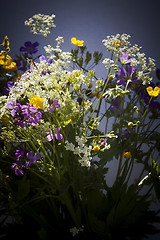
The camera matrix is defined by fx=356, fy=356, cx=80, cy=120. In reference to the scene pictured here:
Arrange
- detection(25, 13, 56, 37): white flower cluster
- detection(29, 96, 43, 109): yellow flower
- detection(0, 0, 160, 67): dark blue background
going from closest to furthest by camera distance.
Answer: detection(29, 96, 43, 109): yellow flower, detection(25, 13, 56, 37): white flower cluster, detection(0, 0, 160, 67): dark blue background

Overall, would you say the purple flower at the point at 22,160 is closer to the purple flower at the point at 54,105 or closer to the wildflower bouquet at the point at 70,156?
the wildflower bouquet at the point at 70,156

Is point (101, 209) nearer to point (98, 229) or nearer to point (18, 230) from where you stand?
point (98, 229)

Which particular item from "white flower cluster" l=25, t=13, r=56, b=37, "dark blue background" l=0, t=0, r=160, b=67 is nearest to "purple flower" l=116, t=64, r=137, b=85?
"white flower cluster" l=25, t=13, r=56, b=37

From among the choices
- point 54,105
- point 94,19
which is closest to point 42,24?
point 54,105

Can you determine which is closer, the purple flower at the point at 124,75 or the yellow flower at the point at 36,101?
the yellow flower at the point at 36,101

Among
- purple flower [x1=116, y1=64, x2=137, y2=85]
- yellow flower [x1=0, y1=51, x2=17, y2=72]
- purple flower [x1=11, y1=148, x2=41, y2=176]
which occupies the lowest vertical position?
purple flower [x1=11, y1=148, x2=41, y2=176]

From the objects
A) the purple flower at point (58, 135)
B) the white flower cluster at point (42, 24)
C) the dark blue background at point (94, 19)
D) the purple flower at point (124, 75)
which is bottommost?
the purple flower at point (58, 135)

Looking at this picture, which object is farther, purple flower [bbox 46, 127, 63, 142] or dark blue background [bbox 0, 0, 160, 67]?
dark blue background [bbox 0, 0, 160, 67]

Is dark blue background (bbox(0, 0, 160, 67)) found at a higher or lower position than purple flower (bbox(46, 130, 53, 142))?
higher

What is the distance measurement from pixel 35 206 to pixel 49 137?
0.70ft

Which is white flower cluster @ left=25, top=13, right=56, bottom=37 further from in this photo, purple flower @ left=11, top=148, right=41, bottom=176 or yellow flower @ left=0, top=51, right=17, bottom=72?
purple flower @ left=11, top=148, right=41, bottom=176

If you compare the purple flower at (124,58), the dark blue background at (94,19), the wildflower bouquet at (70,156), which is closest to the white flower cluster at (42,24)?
the wildflower bouquet at (70,156)

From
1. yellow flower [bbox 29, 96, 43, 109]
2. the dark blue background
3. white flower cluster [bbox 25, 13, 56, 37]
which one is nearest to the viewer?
yellow flower [bbox 29, 96, 43, 109]

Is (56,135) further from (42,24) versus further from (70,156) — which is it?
(42,24)
